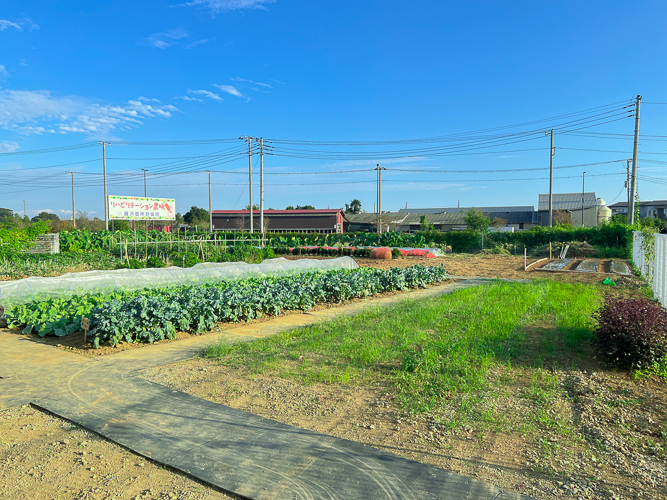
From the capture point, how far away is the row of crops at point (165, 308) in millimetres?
7200

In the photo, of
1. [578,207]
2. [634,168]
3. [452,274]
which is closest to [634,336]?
[452,274]

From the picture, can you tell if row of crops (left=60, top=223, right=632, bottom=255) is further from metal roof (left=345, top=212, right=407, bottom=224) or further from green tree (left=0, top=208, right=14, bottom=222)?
green tree (left=0, top=208, right=14, bottom=222)

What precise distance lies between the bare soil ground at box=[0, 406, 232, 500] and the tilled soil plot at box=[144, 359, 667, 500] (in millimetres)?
1236

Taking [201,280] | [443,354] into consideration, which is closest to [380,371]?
[443,354]

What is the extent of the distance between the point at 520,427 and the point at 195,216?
85220mm

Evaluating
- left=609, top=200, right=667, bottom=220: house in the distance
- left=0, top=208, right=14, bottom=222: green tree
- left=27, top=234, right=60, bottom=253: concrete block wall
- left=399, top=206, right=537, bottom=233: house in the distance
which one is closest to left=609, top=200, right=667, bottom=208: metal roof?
left=609, top=200, right=667, bottom=220: house in the distance

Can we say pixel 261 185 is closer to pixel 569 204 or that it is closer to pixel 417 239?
pixel 417 239

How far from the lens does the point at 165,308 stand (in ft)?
25.2

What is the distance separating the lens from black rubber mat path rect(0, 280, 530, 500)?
3025mm

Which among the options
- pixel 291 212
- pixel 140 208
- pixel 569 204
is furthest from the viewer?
pixel 569 204

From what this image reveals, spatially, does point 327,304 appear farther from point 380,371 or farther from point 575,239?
point 575,239

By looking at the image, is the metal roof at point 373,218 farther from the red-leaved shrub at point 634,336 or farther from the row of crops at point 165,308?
the red-leaved shrub at point 634,336

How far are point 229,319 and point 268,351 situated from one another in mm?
2715

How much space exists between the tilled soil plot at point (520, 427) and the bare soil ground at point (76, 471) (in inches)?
48.7
